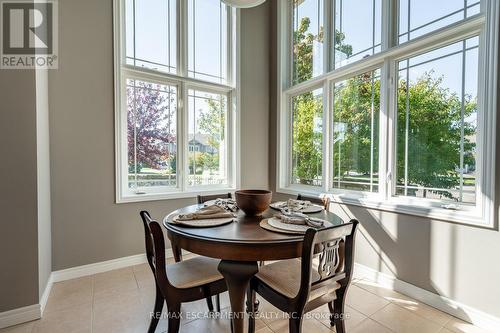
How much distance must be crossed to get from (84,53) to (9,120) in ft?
3.61

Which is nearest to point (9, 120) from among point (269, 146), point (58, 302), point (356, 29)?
point (58, 302)

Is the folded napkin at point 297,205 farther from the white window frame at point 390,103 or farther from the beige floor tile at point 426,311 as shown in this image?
the beige floor tile at point 426,311

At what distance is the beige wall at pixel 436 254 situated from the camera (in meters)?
1.71

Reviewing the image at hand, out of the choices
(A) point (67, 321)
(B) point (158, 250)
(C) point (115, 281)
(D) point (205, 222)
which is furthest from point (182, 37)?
(A) point (67, 321)

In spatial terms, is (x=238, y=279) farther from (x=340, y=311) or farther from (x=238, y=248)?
(x=340, y=311)

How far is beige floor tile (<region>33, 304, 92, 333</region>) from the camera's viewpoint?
1686 millimetres

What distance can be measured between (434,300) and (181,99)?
327cm

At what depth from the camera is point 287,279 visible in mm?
1406

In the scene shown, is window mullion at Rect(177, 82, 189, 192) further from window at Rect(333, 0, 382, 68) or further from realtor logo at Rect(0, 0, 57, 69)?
window at Rect(333, 0, 382, 68)

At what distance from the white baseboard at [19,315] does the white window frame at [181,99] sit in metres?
1.10

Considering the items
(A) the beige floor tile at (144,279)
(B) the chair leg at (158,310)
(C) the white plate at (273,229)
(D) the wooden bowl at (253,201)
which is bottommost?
(A) the beige floor tile at (144,279)

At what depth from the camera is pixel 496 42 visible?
166 centimetres

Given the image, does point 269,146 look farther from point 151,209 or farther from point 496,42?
point 496,42

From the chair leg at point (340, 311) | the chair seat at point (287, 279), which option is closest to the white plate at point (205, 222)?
the chair seat at point (287, 279)
